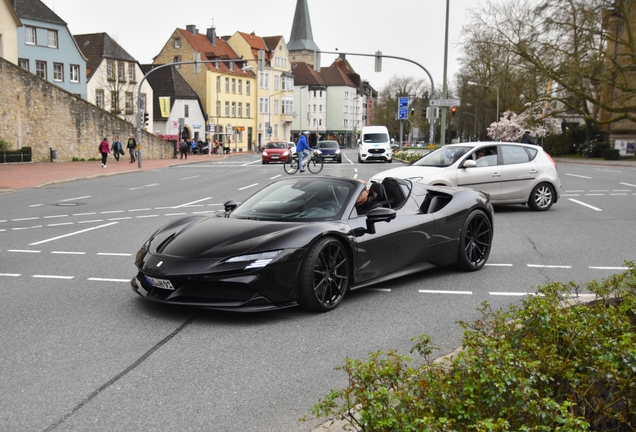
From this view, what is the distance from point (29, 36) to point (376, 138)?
3509cm

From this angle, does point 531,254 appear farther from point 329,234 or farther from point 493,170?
point 493,170

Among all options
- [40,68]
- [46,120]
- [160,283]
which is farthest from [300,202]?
[40,68]

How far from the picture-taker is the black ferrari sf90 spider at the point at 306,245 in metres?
5.80

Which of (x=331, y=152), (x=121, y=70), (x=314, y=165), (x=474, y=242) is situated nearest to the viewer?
(x=474, y=242)

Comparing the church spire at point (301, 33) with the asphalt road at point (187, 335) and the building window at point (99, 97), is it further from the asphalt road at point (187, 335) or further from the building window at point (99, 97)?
the asphalt road at point (187, 335)

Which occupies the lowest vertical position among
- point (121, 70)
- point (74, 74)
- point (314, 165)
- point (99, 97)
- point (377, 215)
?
point (314, 165)

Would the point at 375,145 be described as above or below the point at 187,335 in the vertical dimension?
above

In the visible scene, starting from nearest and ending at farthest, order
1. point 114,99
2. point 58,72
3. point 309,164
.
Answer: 1. point 309,164
2. point 58,72
3. point 114,99

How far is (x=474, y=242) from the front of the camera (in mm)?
8352

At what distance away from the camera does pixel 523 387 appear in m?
3.04

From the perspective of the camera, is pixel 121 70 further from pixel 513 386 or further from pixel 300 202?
pixel 513 386

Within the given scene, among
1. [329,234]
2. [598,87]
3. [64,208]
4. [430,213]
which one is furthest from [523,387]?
[598,87]

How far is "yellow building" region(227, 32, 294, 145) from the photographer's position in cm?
10256

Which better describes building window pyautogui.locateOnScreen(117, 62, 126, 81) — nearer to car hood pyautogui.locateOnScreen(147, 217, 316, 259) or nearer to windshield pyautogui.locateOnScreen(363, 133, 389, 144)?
windshield pyautogui.locateOnScreen(363, 133, 389, 144)
